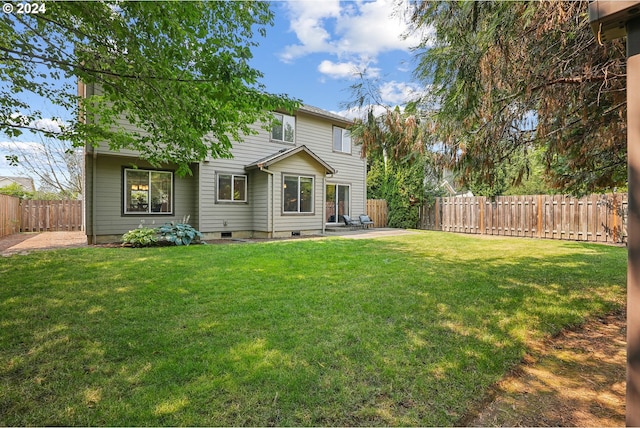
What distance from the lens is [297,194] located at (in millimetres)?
13477

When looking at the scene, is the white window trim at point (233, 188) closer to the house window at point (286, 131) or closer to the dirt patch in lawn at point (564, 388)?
the house window at point (286, 131)

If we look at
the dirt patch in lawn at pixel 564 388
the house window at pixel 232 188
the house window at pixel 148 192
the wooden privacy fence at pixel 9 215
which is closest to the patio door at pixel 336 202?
the house window at pixel 232 188

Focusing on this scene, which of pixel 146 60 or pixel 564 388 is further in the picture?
pixel 146 60

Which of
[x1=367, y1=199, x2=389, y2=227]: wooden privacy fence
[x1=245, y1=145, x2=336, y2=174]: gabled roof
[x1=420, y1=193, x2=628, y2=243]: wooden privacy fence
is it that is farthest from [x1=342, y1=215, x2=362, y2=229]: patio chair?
[x1=420, y1=193, x2=628, y2=243]: wooden privacy fence

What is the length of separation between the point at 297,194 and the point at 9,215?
1145 cm

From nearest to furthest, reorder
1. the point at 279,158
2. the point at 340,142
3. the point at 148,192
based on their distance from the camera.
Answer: the point at 148,192, the point at 279,158, the point at 340,142

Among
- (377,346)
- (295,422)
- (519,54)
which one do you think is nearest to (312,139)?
(519,54)

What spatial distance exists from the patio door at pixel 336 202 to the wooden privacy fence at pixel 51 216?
12193 millimetres

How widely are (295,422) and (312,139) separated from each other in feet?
45.6

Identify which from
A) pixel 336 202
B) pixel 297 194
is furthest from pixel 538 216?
pixel 297 194

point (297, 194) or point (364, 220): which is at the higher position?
point (297, 194)

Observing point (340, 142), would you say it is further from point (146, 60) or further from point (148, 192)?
point (146, 60)

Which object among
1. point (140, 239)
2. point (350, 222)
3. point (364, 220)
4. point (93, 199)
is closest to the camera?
point (140, 239)

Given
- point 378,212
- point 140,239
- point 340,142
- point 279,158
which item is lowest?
point 140,239
